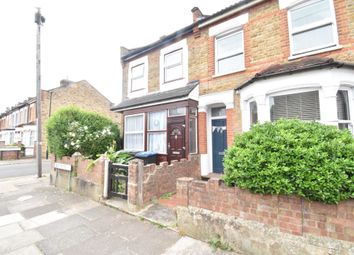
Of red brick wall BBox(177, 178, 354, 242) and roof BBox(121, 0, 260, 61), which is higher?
roof BBox(121, 0, 260, 61)

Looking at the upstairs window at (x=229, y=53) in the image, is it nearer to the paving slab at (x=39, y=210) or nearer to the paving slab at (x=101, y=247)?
the paving slab at (x=101, y=247)

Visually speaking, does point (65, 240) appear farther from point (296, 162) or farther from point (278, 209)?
point (296, 162)

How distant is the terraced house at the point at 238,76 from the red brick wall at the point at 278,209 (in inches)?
128

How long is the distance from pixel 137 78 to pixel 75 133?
4615 millimetres

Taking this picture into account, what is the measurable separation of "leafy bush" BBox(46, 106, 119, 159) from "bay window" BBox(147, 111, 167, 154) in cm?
235

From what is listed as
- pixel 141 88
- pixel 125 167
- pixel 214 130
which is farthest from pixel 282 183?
pixel 141 88

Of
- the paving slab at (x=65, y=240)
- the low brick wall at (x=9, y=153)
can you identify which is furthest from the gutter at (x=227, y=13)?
the low brick wall at (x=9, y=153)

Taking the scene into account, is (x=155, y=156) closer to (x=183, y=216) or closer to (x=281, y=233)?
(x=183, y=216)

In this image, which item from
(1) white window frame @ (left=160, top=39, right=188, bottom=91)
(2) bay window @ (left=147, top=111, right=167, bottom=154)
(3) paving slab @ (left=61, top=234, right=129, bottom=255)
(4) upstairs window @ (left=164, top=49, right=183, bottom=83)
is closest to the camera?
(3) paving slab @ (left=61, top=234, right=129, bottom=255)

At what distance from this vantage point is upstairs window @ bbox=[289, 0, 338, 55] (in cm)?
598

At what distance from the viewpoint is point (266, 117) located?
6113 millimetres

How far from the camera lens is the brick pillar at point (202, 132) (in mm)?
8391

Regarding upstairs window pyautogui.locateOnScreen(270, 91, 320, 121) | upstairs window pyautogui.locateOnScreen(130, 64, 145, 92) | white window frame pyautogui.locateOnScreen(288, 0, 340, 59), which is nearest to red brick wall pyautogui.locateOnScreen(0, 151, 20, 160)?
upstairs window pyautogui.locateOnScreen(130, 64, 145, 92)

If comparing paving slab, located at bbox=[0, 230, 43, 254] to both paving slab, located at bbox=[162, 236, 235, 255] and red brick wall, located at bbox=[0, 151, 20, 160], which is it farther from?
red brick wall, located at bbox=[0, 151, 20, 160]
